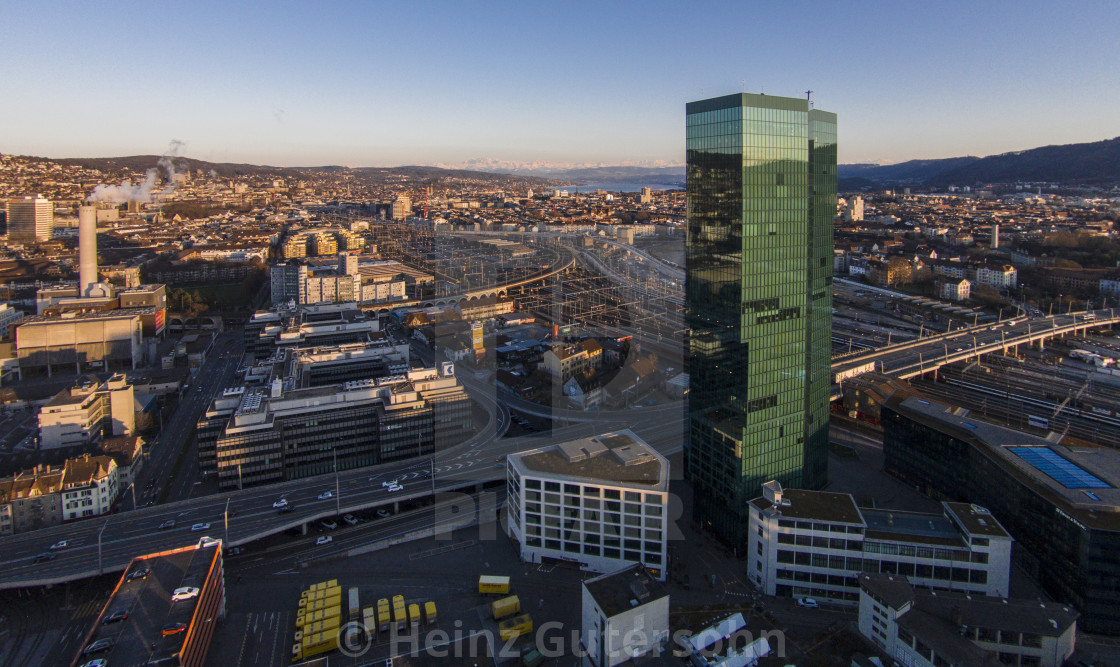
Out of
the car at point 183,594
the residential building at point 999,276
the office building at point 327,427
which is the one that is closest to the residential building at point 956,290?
the residential building at point 999,276

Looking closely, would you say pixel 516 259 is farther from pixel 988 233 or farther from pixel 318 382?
pixel 988 233

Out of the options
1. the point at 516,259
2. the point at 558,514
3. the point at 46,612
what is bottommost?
the point at 46,612

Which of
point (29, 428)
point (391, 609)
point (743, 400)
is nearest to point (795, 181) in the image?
point (743, 400)

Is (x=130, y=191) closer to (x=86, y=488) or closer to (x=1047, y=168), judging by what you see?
(x=86, y=488)

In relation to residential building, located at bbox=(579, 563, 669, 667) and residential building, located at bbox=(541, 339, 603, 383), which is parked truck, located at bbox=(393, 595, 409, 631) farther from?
residential building, located at bbox=(541, 339, 603, 383)

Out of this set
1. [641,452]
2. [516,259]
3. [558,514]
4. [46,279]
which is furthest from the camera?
[516,259]

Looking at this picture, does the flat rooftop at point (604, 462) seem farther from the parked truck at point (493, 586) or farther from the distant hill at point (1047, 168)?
the distant hill at point (1047, 168)

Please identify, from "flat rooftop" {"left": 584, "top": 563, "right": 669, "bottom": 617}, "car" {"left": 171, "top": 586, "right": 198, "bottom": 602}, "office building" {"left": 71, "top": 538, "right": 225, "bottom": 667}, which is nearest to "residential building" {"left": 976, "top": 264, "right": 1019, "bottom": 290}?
"flat rooftop" {"left": 584, "top": 563, "right": 669, "bottom": 617}
